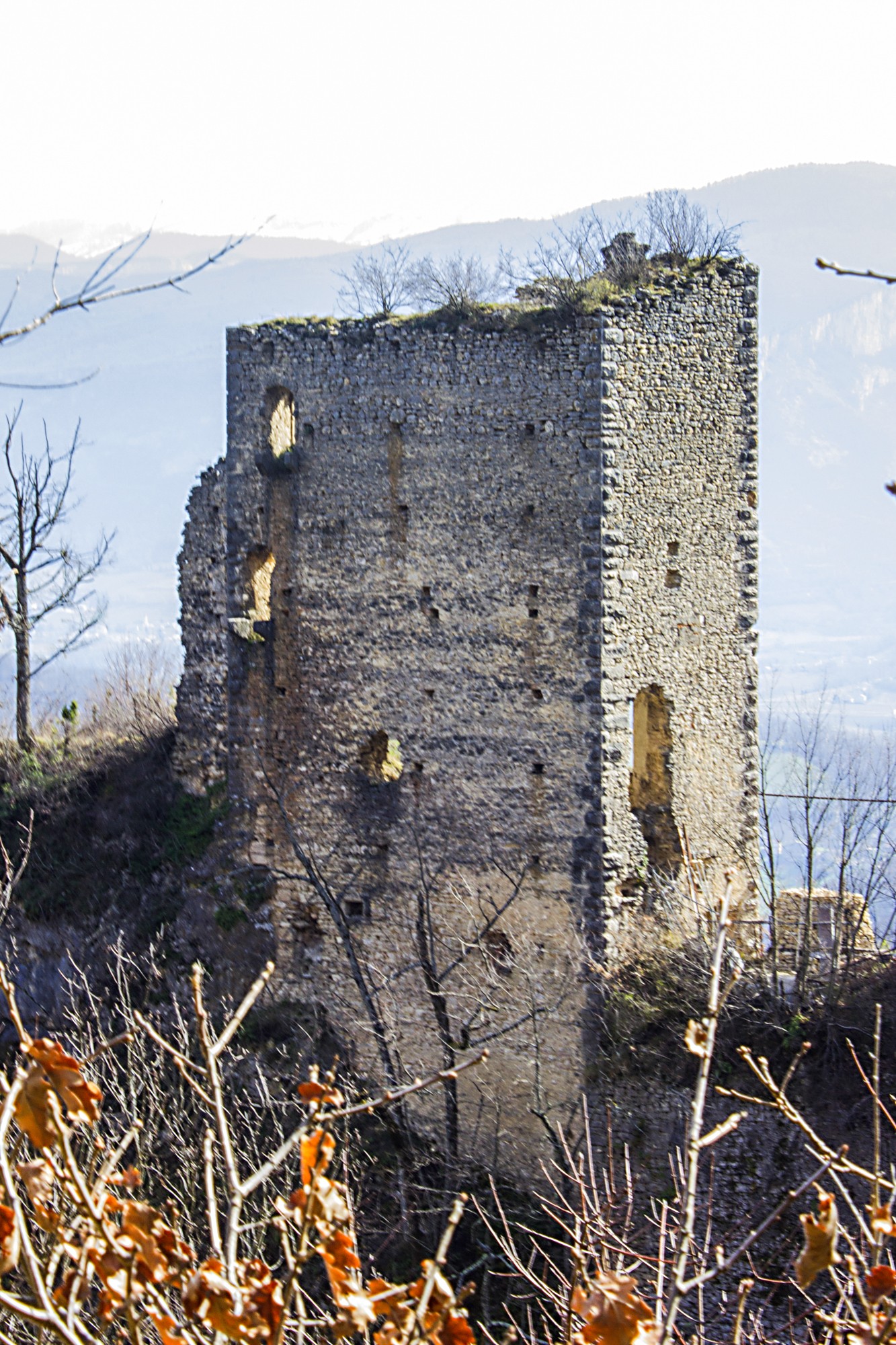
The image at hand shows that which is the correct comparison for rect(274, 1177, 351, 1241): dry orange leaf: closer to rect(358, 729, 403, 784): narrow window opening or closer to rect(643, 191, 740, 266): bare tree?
rect(358, 729, 403, 784): narrow window opening

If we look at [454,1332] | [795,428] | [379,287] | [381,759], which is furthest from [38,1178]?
[795,428]

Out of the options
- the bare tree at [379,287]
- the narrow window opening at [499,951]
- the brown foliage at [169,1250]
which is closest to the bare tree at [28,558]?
the bare tree at [379,287]

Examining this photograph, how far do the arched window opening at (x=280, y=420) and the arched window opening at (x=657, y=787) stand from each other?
467 centimetres

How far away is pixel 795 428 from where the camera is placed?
414ft

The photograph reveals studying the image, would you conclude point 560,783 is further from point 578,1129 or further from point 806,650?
point 806,650

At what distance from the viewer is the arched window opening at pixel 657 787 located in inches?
572

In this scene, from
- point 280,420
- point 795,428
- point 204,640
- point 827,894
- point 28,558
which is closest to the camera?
point 280,420

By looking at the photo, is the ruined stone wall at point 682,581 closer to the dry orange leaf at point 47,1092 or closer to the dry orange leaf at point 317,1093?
the dry orange leaf at point 317,1093

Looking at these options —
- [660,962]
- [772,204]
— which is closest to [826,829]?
[660,962]

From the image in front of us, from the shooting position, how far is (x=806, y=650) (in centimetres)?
9406

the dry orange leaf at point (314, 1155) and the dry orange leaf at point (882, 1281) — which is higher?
the dry orange leaf at point (314, 1155)

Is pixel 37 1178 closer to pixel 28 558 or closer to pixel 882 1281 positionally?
pixel 882 1281

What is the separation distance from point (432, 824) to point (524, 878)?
1145mm

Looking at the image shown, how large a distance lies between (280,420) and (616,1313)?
11752mm
